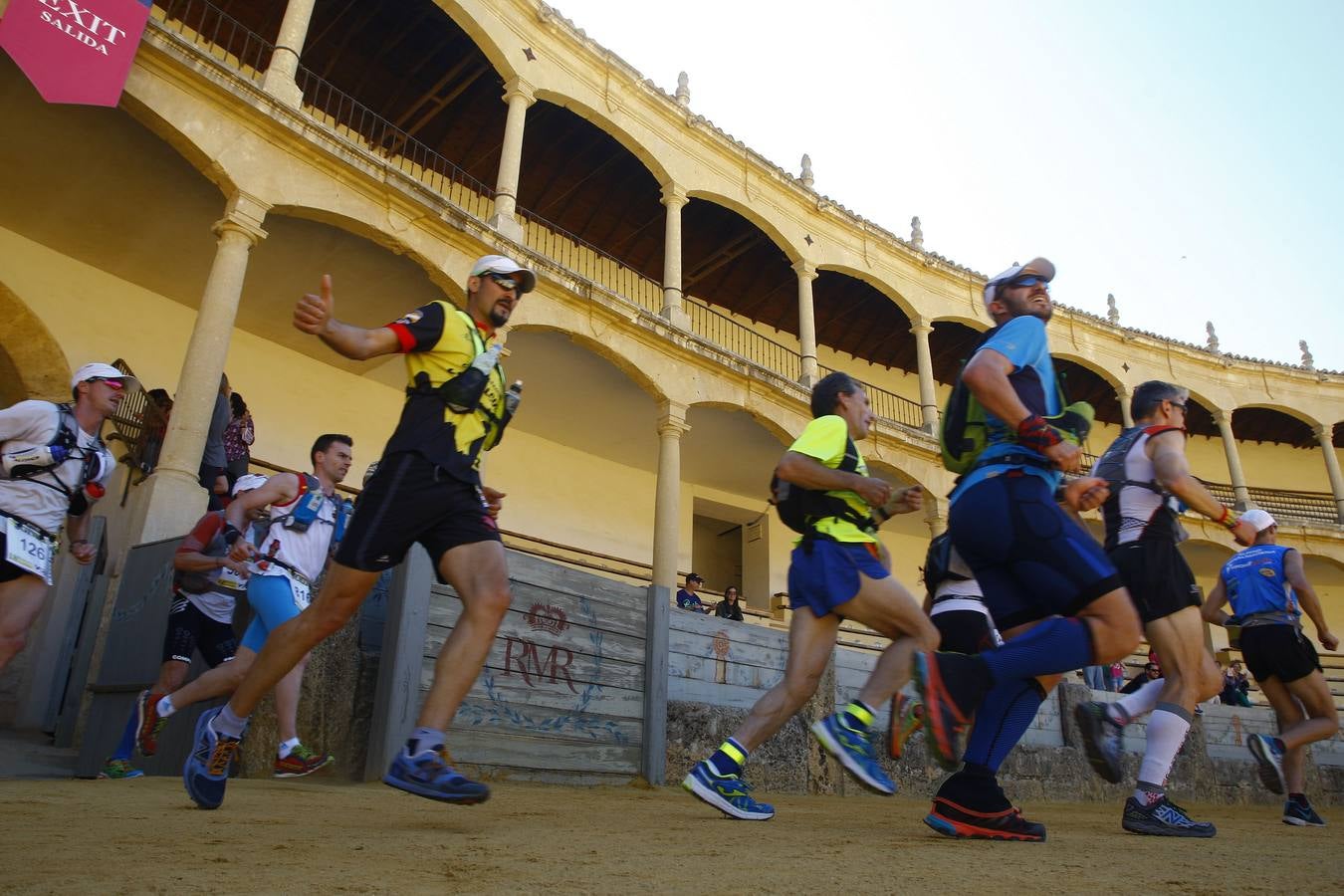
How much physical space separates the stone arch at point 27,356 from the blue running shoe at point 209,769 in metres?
9.39

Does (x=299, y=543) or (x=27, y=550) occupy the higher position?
(x=299, y=543)

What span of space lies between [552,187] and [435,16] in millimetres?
3647

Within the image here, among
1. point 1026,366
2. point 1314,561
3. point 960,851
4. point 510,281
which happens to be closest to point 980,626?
point 1026,366

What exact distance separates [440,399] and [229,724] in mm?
1156

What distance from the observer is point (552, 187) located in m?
15.4

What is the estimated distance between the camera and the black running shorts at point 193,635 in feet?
15.4

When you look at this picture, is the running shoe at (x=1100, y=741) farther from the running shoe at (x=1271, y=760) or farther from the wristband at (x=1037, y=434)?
the running shoe at (x=1271, y=760)

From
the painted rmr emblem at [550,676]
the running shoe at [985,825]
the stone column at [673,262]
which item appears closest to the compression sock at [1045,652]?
the running shoe at [985,825]

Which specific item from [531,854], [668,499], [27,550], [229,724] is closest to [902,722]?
[531,854]

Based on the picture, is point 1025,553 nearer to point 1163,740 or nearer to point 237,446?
point 1163,740

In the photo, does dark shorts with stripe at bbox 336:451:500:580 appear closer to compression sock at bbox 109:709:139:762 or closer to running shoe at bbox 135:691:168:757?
running shoe at bbox 135:691:168:757

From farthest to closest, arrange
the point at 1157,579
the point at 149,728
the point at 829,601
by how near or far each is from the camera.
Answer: the point at 149,728, the point at 1157,579, the point at 829,601

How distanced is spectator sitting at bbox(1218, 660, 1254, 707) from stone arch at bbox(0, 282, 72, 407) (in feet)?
50.2

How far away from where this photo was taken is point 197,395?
26.1 feet
